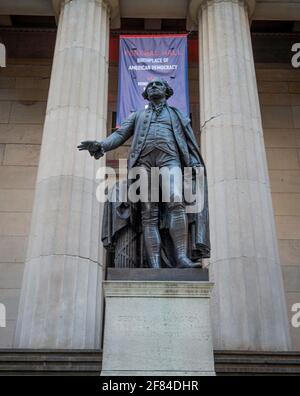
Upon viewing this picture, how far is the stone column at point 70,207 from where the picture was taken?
412 inches

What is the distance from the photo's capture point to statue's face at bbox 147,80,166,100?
7176 mm

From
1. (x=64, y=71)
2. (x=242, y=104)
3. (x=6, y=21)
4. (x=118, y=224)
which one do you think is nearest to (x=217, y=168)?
(x=242, y=104)

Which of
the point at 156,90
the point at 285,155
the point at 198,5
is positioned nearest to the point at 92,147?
the point at 156,90

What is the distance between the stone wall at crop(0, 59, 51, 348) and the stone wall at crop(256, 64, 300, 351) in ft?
24.1

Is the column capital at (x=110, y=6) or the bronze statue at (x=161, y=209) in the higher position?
the column capital at (x=110, y=6)

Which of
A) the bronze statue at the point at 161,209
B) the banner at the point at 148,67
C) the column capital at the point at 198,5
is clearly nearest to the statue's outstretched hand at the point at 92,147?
the bronze statue at the point at 161,209

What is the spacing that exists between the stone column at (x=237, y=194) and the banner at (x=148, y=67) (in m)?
0.58

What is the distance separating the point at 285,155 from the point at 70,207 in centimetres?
823

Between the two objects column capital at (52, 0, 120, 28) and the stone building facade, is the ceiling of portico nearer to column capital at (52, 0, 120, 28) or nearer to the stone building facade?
the stone building facade

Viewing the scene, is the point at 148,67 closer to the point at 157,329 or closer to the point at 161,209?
the point at 161,209

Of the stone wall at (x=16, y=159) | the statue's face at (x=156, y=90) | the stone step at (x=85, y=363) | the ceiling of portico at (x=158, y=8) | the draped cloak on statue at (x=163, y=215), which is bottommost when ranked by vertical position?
the stone step at (x=85, y=363)

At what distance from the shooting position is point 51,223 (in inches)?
452

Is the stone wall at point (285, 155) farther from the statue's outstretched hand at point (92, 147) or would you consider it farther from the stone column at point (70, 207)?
the statue's outstretched hand at point (92, 147)
